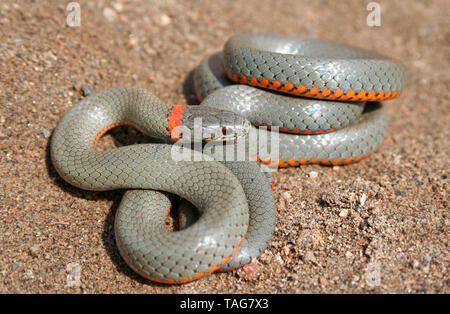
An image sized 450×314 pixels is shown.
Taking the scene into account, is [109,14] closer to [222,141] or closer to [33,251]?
[222,141]

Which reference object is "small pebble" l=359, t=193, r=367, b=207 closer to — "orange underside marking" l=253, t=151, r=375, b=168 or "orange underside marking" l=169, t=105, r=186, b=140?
"orange underside marking" l=253, t=151, r=375, b=168

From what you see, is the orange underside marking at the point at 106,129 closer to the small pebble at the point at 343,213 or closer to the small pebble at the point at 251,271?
the small pebble at the point at 251,271

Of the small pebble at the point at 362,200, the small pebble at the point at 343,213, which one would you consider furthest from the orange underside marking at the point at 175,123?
the small pebble at the point at 362,200

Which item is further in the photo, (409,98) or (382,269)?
(409,98)

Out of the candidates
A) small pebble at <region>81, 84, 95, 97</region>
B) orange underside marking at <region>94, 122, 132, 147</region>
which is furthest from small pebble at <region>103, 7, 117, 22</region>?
orange underside marking at <region>94, 122, 132, 147</region>

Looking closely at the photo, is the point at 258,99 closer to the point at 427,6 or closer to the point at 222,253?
the point at 222,253

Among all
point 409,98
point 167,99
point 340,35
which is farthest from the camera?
point 340,35
